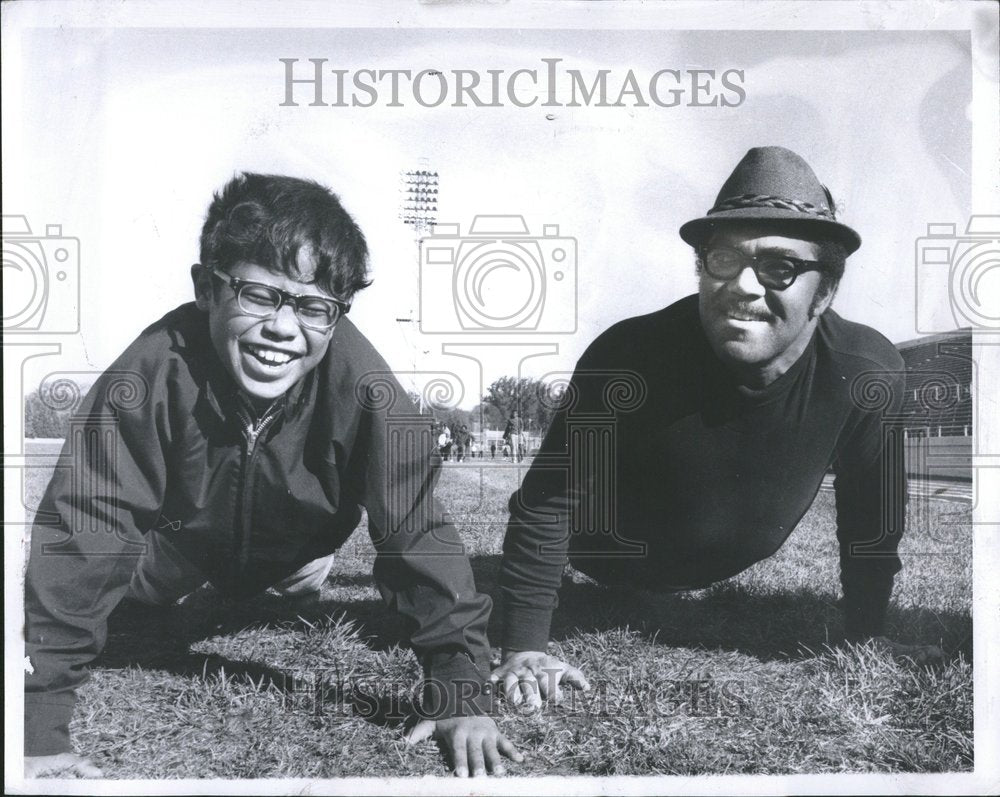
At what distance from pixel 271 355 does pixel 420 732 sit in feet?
3.70

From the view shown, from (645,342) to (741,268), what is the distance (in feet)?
1.11

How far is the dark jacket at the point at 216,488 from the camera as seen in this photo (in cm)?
236

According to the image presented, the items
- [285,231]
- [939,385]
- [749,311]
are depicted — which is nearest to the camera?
[285,231]

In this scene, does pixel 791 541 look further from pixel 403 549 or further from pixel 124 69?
pixel 124 69

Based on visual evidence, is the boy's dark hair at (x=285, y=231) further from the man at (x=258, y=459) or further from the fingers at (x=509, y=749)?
the fingers at (x=509, y=749)

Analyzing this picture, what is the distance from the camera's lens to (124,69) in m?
2.52

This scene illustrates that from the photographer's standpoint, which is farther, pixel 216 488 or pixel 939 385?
pixel 939 385

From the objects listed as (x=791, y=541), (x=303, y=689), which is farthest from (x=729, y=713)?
(x=303, y=689)

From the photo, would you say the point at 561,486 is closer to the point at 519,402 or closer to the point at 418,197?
the point at 519,402

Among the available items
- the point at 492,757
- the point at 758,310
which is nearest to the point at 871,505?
the point at 758,310

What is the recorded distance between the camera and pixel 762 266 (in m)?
2.42

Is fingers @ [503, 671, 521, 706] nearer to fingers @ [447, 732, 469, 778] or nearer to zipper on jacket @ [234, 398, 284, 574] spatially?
fingers @ [447, 732, 469, 778]
